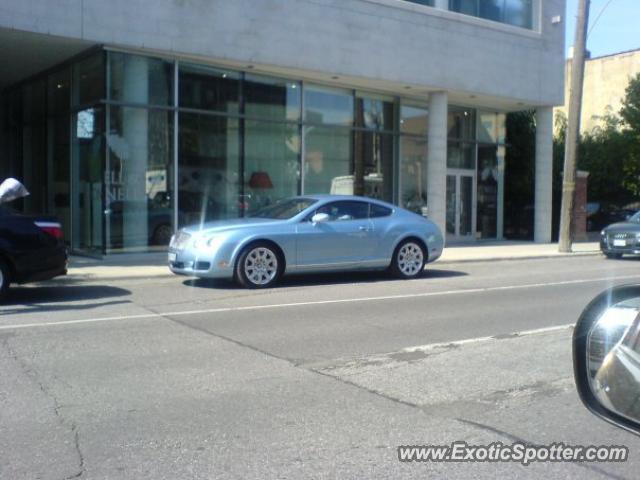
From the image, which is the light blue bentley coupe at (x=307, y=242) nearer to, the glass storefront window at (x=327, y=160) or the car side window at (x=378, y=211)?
the car side window at (x=378, y=211)

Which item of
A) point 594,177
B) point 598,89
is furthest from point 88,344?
point 598,89

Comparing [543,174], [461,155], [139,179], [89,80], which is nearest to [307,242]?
[139,179]

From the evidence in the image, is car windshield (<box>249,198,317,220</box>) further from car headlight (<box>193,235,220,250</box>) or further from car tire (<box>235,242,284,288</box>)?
car headlight (<box>193,235,220,250</box>)

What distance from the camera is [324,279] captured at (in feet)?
44.4

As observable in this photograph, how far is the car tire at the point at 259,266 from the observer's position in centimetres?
1173

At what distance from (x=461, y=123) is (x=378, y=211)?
40.0 feet

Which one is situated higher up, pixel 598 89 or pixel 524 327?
pixel 598 89

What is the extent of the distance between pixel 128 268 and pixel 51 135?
6.74 m

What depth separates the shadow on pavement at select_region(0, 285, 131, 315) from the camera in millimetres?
10059

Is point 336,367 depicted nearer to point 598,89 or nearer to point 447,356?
point 447,356

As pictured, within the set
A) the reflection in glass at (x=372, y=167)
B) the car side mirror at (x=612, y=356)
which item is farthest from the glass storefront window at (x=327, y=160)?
the car side mirror at (x=612, y=356)

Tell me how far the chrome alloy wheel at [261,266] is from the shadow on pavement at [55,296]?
6.46 ft

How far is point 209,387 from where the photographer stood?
19.9 ft

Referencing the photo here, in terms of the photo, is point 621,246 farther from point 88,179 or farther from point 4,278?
point 4,278
